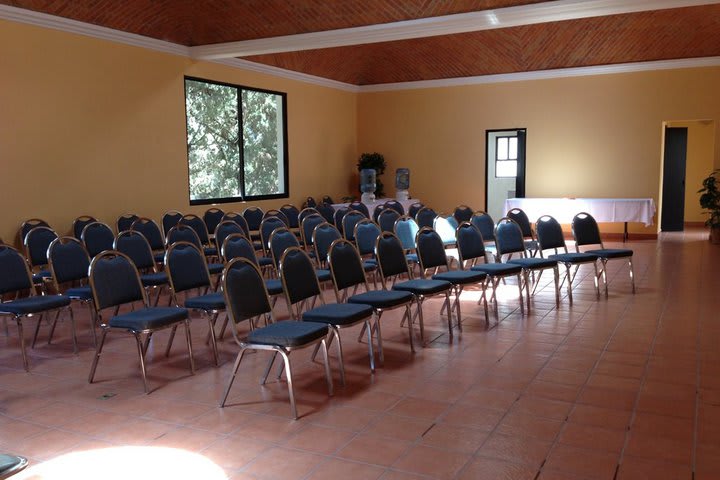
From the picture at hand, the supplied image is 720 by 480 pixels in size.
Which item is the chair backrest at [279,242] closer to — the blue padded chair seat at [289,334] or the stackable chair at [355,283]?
the stackable chair at [355,283]

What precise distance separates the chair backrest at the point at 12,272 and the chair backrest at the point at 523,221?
5.88 meters

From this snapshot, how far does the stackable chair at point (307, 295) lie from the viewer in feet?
15.1

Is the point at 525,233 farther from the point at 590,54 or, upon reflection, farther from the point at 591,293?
the point at 590,54

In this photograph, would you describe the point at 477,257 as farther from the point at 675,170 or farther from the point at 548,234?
the point at 675,170

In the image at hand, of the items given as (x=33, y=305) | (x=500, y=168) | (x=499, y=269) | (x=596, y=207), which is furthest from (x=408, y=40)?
(x=33, y=305)

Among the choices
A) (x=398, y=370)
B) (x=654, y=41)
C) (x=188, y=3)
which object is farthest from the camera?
(x=654, y=41)

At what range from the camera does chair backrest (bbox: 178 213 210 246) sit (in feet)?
29.4

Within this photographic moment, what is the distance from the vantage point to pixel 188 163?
11.0 meters


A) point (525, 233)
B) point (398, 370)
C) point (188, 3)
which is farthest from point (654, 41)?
point (398, 370)

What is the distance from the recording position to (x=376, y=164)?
15266 mm

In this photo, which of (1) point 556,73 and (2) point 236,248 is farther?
(1) point 556,73

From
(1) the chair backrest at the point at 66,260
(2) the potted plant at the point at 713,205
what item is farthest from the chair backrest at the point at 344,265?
(2) the potted plant at the point at 713,205

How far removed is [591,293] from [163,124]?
689 centimetres

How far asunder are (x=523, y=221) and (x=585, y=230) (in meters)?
0.94
